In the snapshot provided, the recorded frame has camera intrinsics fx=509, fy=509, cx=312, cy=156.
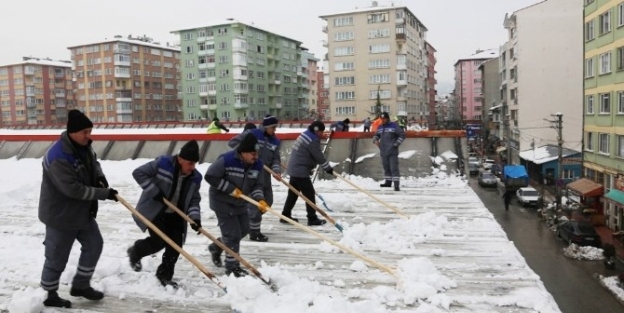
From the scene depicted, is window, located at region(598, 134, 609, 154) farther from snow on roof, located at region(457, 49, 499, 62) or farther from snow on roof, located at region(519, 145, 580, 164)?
snow on roof, located at region(457, 49, 499, 62)

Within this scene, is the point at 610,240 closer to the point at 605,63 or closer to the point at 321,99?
the point at 605,63

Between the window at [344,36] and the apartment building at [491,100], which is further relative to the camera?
the apartment building at [491,100]

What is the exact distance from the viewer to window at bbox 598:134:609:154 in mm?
28614

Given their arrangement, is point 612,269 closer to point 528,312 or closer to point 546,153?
point 528,312

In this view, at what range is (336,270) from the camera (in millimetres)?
5148

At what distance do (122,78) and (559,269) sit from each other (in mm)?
65827

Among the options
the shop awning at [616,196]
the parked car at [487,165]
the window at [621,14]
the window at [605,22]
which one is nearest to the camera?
the shop awning at [616,196]

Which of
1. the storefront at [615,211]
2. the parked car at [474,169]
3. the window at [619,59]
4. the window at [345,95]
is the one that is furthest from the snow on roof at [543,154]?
the window at [345,95]

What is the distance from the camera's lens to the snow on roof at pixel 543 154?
41344 mm

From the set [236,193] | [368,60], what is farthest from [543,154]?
[236,193]

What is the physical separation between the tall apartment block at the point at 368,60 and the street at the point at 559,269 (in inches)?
1304

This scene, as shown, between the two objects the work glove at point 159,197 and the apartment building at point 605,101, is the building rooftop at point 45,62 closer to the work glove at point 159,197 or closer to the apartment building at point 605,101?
the apartment building at point 605,101

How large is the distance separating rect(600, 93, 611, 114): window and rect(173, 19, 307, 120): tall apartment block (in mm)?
45708

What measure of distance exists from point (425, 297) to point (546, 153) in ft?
142
